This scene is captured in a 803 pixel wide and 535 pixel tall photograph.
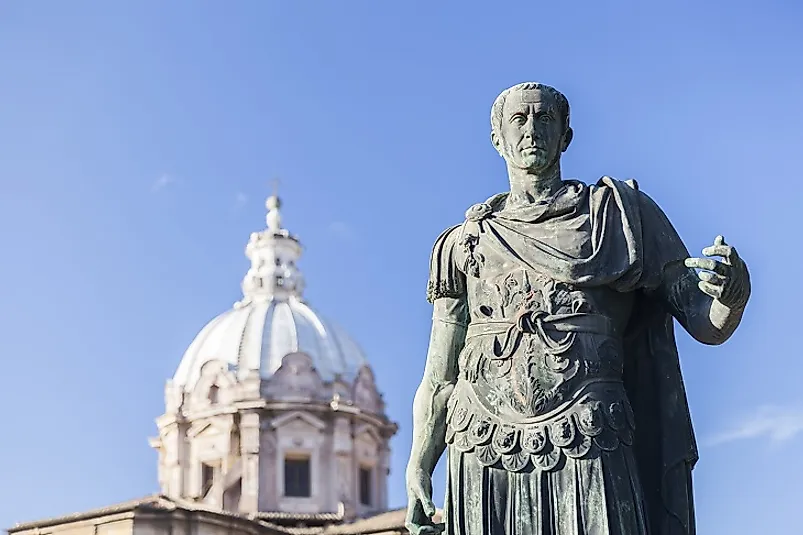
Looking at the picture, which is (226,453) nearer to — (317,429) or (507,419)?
(317,429)

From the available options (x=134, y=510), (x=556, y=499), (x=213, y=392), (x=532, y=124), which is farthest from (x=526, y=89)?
(x=213, y=392)

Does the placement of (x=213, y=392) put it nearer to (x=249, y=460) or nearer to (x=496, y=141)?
(x=249, y=460)

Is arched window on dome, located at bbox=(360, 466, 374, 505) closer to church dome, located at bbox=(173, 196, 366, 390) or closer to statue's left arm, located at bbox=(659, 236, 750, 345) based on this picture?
church dome, located at bbox=(173, 196, 366, 390)

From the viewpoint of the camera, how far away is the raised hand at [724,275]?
596 centimetres

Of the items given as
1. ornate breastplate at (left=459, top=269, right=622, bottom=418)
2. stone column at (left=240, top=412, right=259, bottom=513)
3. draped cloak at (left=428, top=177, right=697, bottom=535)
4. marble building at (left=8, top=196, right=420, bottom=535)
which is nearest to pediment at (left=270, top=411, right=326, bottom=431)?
marble building at (left=8, top=196, right=420, bottom=535)

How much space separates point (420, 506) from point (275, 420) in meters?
54.7

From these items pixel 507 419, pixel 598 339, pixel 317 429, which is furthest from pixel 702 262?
pixel 317 429

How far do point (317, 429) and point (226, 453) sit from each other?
3.64m

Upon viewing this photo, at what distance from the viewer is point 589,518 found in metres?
6.12

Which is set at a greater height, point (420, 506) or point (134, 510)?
point (134, 510)

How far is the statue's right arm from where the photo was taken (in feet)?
21.6

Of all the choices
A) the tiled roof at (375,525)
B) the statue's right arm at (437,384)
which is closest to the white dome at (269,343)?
the tiled roof at (375,525)

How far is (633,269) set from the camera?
20.9ft

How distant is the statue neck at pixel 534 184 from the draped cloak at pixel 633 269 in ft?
0.17
